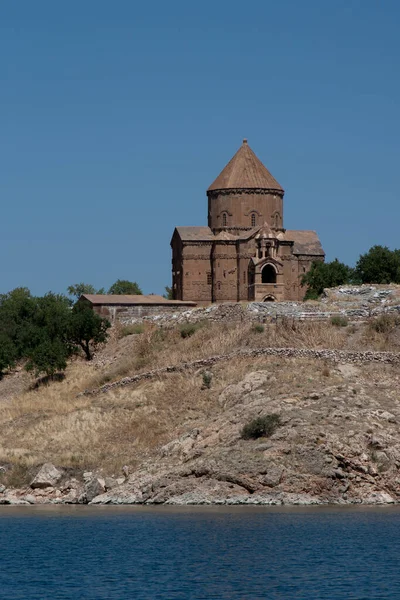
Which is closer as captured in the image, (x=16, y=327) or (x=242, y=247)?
(x=16, y=327)

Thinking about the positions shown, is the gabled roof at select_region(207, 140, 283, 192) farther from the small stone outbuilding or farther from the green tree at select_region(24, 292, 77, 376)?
the green tree at select_region(24, 292, 77, 376)

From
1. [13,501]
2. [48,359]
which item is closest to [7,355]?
[48,359]

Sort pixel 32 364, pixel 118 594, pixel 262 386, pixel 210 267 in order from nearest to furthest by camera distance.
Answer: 1. pixel 118 594
2. pixel 262 386
3. pixel 32 364
4. pixel 210 267

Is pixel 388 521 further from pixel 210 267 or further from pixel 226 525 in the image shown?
pixel 210 267

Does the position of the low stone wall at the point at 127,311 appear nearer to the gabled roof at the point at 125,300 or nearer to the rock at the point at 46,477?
the gabled roof at the point at 125,300

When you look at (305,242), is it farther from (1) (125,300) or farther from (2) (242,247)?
(1) (125,300)

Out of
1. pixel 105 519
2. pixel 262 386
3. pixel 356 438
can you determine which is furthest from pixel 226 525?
pixel 262 386

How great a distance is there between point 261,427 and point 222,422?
9.11 ft

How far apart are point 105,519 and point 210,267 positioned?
43.5 meters

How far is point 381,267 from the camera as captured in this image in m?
77.0

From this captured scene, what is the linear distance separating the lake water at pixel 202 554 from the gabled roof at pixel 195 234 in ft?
137

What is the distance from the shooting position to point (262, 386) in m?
46.4

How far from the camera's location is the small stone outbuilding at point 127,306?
70.6 m

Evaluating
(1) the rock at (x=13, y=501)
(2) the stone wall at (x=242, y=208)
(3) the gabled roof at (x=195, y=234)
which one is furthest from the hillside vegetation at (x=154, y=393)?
(2) the stone wall at (x=242, y=208)
